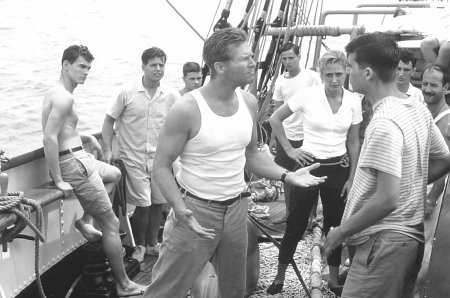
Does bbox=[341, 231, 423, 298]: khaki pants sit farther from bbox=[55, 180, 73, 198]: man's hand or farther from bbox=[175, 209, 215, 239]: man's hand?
bbox=[55, 180, 73, 198]: man's hand

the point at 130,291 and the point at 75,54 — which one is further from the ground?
the point at 75,54

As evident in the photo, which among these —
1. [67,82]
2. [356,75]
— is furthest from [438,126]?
[67,82]

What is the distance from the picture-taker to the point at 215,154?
2.70 meters

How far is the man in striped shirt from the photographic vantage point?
2.16 meters

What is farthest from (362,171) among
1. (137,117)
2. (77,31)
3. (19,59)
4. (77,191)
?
(77,31)

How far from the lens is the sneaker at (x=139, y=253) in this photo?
472 centimetres

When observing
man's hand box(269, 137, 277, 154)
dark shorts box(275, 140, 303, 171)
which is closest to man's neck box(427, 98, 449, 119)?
dark shorts box(275, 140, 303, 171)

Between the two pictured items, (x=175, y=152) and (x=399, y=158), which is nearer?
(x=399, y=158)

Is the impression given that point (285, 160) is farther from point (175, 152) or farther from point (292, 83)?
point (175, 152)

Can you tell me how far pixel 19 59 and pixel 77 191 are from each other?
44.3 ft

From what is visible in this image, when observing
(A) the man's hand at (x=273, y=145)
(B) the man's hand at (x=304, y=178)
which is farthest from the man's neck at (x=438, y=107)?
(A) the man's hand at (x=273, y=145)

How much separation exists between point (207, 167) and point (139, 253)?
2.25 metres

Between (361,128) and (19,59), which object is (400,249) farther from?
(19,59)

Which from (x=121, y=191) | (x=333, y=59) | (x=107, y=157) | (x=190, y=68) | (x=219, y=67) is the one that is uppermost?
(x=333, y=59)
